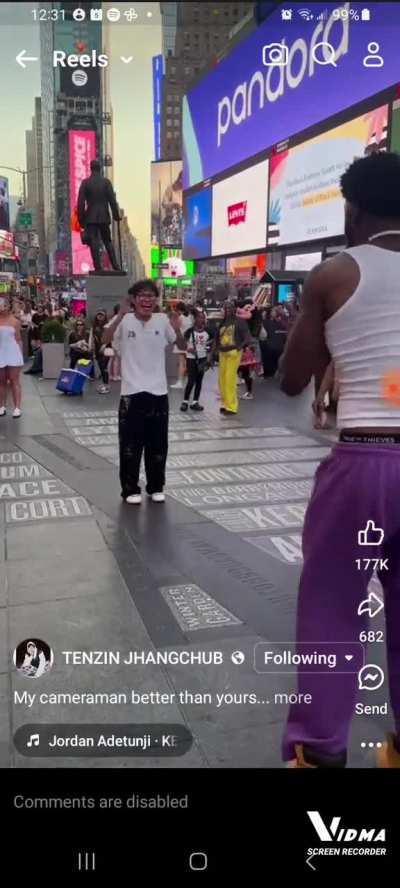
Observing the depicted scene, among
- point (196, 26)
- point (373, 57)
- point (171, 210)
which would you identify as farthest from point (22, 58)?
point (171, 210)

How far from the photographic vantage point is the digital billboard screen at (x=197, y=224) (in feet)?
64.5

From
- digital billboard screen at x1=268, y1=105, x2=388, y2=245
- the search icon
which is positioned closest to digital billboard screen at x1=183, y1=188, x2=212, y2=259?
digital billboard screen at x1=268, y1=105, x2=388, y2=245

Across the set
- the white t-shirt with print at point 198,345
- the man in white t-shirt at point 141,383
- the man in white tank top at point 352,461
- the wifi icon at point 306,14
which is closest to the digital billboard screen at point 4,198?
the man in white t-shirt at point 141,383

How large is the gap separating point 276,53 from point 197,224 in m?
20.1

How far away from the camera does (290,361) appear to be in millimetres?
1680

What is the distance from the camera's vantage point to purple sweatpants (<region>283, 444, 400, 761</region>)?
153cm

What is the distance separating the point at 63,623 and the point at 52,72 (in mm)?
2076

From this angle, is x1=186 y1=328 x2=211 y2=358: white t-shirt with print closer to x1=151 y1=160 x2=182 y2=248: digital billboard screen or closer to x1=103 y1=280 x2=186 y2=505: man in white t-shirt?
x1=103 y1=280 x2=186 y2=505: man in white t-shirt

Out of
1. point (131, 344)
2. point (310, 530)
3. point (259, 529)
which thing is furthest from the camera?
point (131, 344)

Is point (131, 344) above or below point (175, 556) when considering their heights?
above

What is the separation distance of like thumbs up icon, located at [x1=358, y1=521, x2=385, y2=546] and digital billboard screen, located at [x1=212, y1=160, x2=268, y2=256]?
15.2 meters

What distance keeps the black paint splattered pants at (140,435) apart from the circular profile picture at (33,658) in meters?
3.31
